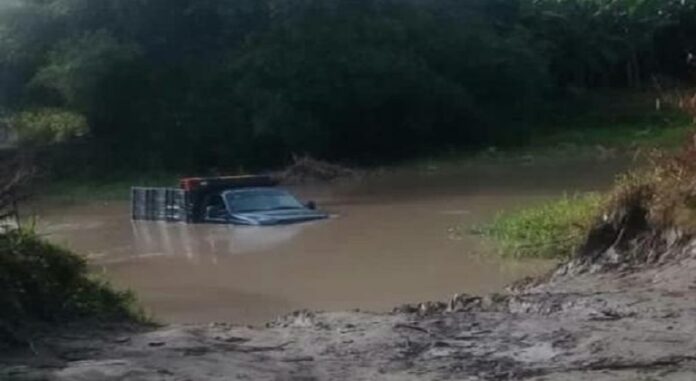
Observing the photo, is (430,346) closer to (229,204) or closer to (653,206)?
(653,206)

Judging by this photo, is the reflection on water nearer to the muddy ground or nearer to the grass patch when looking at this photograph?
the grass patch

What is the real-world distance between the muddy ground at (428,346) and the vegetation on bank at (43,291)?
26 centimetres

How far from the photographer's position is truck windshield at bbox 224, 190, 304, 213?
26.3 m

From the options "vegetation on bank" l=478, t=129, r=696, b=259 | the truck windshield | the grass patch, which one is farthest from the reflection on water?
"vegetation on bank" l=478, t=129, r=696, b=259

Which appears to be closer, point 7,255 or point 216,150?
point 7,255

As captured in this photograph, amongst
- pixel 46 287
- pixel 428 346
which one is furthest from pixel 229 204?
pixel 428 346

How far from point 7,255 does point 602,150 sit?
30.9 meters

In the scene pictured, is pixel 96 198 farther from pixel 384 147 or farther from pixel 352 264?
pixel 352 264

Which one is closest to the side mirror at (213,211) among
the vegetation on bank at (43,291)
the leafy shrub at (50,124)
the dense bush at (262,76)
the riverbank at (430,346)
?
the dense bush at (262,76)

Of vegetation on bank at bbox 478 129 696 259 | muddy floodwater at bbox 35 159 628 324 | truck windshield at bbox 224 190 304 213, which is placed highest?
vegetation on bank at bbox 478 129 696 259

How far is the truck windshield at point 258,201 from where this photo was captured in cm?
→ 2634

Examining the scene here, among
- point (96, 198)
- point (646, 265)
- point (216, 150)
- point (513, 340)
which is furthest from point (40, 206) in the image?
point (513, 340)

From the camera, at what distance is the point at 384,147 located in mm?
42312

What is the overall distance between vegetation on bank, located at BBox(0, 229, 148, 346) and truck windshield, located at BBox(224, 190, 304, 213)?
16.1 meters
